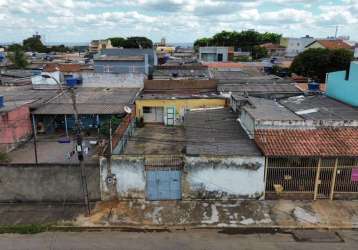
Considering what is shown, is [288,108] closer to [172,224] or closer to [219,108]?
[219,108]

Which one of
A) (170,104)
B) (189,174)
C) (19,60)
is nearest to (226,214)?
(189,174)

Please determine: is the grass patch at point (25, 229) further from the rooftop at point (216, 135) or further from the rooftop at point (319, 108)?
the rooftop at point (319, 108)

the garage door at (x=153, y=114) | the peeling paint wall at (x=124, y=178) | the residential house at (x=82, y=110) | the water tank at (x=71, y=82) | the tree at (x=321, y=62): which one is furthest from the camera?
the tree at (x=321, y=62)

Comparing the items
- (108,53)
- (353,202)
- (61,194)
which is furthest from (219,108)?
(108,53)

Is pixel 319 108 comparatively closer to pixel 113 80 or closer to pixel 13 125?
pixel 113 80

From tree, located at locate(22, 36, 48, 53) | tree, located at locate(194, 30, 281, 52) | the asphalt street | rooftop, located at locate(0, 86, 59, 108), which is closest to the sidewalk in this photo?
the asphalt street

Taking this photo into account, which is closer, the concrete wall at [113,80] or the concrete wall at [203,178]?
the concrete wall at [203,178]

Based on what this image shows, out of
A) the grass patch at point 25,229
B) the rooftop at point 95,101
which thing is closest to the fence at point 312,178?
the grass patch at point 25,229
